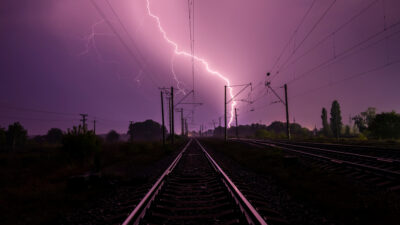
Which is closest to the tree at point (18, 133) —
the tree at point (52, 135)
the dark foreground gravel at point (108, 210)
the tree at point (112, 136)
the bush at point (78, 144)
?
the tree at point (52, 135)

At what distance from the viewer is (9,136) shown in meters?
80.1

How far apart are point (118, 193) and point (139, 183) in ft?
4.16

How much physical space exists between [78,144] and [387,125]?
226 ft

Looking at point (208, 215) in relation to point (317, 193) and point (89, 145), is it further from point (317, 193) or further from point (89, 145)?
point (89, 145)

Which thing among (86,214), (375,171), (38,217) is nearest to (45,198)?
(38,217)

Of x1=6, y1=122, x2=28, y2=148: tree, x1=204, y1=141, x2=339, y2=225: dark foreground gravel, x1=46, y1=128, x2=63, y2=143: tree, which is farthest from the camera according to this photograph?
x1=46, y1=128, x2=63, y2=143: tree

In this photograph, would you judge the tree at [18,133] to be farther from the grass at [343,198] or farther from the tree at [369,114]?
the tree at [369,114]

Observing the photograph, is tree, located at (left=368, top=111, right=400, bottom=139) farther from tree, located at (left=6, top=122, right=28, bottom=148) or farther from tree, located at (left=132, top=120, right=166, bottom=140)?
tree, located at (left=132, top=120, right=166, bottom=140)

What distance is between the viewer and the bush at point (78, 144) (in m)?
15.3

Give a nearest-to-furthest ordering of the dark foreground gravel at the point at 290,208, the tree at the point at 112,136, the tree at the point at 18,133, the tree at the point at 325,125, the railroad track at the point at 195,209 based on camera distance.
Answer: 1. the railroad track at the point at 195,209
2. the dark foreground gravel at the point at 290,208
3. the tree at the point at 18,133
4. the tree at the point at 325,125
5. the tree at the point at 112,136

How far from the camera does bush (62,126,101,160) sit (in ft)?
50.1

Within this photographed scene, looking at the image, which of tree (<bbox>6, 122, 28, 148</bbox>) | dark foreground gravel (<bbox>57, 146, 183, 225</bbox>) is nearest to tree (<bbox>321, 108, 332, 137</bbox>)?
dark foreground gravel (<bbox>57, 146, 183, 225</bbox>)

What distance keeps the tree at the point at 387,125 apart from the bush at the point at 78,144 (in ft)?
218

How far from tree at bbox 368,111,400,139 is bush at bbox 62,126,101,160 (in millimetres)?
66508
